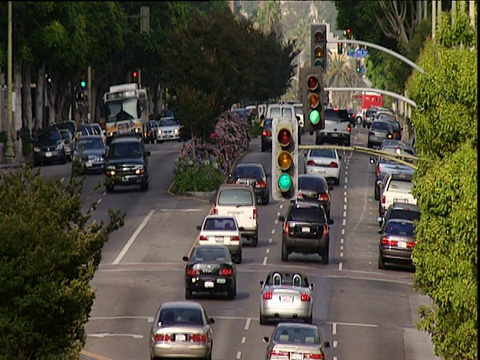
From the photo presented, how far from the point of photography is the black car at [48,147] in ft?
263

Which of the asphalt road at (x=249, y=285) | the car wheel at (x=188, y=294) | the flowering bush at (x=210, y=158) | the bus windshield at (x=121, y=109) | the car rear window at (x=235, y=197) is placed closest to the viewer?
the asphalt road at (x=249, y=285)

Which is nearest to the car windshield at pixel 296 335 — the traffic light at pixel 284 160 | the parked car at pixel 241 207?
the traffic light at pixel 284 160

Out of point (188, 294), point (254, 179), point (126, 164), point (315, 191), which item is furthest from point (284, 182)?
point (126, 164)

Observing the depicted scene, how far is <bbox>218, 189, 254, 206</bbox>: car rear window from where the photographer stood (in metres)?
56.3

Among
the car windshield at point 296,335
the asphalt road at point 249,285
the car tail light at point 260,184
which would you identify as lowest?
the asphalt road at point 249,285

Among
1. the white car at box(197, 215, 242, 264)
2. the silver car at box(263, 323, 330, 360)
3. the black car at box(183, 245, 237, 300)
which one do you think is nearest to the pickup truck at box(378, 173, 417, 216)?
the white car at box(197, 215, 242, 264)

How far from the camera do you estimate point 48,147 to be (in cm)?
8044

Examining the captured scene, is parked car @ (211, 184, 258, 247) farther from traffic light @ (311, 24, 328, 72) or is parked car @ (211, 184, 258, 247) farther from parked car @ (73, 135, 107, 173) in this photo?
traffic light @ (311, 24, 328, 72)

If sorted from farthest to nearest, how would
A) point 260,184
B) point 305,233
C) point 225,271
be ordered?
point 260,184 → point 305,233 → point 225,271

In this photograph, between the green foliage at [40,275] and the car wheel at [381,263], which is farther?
the car wheel at [381,263]

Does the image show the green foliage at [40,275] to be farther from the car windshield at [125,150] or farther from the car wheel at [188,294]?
the car windshield at [125,150]

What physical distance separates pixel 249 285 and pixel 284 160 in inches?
990

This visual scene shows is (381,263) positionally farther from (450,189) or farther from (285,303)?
(450,189)

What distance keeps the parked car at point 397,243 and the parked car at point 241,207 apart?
5.89 metres
